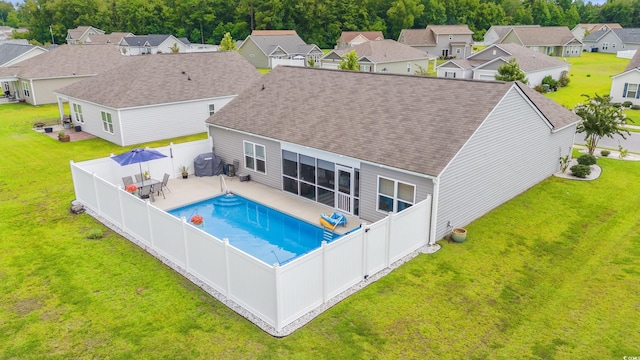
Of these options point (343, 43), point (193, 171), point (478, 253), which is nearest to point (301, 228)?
point (478, 253)

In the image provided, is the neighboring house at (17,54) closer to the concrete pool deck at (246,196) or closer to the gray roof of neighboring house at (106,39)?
the concrete pool deck at (246,196)

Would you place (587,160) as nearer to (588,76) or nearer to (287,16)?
(588,76)

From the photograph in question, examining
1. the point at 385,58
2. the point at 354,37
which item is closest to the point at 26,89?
the point at 385,58

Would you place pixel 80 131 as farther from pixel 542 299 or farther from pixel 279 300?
pixel 542 299

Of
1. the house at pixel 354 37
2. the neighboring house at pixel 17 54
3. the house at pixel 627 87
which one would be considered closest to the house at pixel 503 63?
the house at pixel 627 87

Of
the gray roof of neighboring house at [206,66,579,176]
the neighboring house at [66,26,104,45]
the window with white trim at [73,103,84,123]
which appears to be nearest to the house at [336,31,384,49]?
the neighboring house at [66,26,104,45]

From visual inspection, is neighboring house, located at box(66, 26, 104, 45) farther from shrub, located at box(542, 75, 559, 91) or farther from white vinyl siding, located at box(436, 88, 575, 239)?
white vinyl siding, located at box(436, 88, 575, 239)
